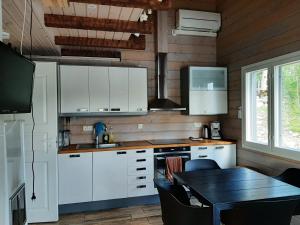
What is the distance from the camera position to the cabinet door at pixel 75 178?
11.0 feet

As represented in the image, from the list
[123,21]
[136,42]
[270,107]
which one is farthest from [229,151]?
[123,21]

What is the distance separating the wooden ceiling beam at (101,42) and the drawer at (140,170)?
180cm

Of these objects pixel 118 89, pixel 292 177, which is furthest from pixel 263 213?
pixel 118 89

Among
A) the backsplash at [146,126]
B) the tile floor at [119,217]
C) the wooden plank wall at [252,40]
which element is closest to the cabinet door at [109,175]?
the tile floor at [119,217]

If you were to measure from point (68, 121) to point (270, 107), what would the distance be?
9.85 ft

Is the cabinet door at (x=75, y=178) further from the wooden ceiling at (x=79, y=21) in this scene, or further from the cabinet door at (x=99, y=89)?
the wooden ceiling at (x=79, y=21)

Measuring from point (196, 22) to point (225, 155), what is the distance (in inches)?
92.8

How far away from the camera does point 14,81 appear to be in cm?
173

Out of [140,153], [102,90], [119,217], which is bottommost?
[119,217]

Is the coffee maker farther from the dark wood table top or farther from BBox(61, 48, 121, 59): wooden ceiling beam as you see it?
BBox(61, 48, 121, 59): wooden ceiling beam

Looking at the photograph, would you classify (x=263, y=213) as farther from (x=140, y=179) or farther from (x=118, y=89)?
(x=118, y=89)

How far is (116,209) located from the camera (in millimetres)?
3582

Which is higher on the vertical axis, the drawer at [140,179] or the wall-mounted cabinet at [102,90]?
the wall-mounted cabinet at [102,90]

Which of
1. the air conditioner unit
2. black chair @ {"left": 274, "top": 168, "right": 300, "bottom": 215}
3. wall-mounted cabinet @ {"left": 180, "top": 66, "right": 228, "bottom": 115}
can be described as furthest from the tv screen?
the air conditioner unit
